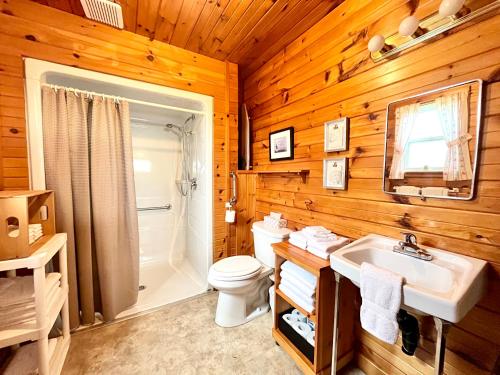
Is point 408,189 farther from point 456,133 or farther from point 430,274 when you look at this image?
point 430,274

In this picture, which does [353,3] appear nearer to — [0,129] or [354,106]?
[354,106]

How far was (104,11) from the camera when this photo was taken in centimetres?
150

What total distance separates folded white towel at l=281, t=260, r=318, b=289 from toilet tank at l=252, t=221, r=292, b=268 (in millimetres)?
255

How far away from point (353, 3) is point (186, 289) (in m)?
2.76

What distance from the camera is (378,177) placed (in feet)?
4.13

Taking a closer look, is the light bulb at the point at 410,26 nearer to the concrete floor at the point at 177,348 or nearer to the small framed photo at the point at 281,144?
the small framed photo at the point at 281,144

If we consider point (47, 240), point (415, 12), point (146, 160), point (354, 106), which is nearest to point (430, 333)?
point (354, 106)

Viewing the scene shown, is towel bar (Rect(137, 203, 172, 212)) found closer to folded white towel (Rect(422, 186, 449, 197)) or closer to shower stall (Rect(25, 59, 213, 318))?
shower stall (Rect(25, 59, 213, 318))

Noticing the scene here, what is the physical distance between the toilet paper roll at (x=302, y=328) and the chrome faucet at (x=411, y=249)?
79 cm

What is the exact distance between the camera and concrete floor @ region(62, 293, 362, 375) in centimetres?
133

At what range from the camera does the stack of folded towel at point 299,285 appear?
4.08ft

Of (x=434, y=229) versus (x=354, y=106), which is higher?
(x=354, y=106)

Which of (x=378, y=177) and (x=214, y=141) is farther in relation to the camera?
(x=214, y=141)

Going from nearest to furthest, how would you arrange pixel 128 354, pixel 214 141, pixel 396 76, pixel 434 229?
pixel 434 229 → pixel 396 76 → pixel 128 354 → pixel 214 141
